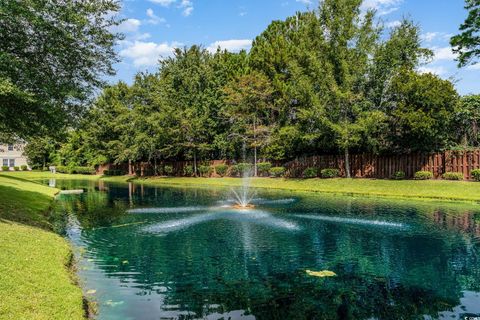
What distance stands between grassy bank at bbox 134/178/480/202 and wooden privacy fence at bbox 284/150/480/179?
8.42ft

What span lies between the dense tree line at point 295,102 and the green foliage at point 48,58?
7.50ft

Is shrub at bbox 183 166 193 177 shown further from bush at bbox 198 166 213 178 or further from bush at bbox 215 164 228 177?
bush at bbox 215 164 228 177

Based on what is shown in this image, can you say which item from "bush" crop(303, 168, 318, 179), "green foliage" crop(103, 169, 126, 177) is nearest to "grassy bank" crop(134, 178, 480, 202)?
"bush" crop(303, 168, 318, 179)

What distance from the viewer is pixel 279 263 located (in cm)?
1309

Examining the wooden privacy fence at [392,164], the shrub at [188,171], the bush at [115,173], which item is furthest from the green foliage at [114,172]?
the wooden privacy fence at [392,164]

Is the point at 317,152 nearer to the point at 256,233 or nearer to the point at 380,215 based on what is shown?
A: the point at 380,215

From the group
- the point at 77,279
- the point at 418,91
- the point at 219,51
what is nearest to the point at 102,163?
the point at 219,51

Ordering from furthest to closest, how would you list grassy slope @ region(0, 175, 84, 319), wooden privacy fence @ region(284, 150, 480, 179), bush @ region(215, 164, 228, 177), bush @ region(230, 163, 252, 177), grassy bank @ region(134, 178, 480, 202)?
bush @ region(215, 164, 228, 177), bush @ region(230, 163, 252, 177), wooden privacy fence @ region(284, 150, 480, 179), grassy bank @ region(134, 178, 480, 202), grassy slope @ region(0, 175, 84, 319)

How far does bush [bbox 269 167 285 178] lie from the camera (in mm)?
46081

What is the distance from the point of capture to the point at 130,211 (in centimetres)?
2547

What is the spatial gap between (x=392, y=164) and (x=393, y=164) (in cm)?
11

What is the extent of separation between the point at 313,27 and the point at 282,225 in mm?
28973

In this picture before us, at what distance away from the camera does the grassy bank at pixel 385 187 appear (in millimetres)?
30016

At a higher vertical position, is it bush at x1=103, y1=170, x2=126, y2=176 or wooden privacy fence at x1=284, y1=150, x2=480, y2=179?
wooden privacy fence at x1=284, y1=150, x2=480, y2=179
